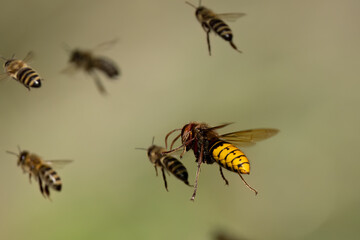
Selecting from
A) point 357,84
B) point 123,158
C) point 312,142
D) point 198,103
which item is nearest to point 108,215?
point 123,158

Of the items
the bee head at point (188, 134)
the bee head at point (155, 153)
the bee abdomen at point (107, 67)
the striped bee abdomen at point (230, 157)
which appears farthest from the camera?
the bee abdomen at point (107, 67)

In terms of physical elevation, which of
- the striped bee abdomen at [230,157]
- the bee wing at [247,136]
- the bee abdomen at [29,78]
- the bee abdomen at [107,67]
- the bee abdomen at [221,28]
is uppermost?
the bee abdomen at [107,67]

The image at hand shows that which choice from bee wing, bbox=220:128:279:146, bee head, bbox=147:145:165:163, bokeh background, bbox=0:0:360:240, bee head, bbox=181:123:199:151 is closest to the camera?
bee wing, bbox=220:128:279:146

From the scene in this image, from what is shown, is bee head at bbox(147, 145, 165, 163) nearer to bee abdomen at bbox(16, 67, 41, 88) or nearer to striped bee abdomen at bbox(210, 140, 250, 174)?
striped bee abdomen at bbox(210, 140, 250, 174)

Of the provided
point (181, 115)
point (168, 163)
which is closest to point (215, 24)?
point (168, 163)

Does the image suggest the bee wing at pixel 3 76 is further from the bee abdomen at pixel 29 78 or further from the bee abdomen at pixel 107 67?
the bee abdomen at pixel 107 67

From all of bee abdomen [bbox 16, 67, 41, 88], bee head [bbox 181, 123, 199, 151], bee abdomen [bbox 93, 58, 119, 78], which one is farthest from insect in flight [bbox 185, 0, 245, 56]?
bee abdomen [bbox 93, 58, 119, 78]

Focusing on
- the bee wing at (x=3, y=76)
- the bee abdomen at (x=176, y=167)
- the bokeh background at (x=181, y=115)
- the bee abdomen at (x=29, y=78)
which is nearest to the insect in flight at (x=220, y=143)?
the bee abdomen at (x=176, y=167)
